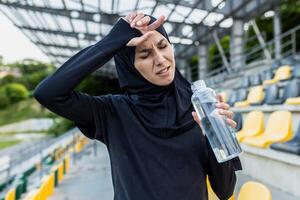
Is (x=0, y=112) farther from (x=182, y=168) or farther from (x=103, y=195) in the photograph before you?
(x=182, y=168)

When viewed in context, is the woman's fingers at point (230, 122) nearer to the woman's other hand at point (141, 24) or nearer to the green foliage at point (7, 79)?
the woman's other hand at point (141, 24)

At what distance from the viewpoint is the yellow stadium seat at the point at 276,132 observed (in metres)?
3.19

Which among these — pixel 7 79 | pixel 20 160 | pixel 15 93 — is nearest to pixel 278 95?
pixel 20 160

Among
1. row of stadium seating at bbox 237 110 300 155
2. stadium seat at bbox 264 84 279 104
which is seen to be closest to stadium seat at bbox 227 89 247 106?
stadium seat at bbox 264 84 279 104

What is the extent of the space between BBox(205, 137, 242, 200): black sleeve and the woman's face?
0.20 m

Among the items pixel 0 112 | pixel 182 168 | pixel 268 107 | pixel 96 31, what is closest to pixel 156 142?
pixel 182 168

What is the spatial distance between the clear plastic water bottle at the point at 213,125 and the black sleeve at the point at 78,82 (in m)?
0.22

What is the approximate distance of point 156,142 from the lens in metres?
0.95

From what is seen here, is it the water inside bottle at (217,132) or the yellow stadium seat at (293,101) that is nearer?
the water inside bottle at (217,132)

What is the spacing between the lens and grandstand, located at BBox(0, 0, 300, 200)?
10.1 ft

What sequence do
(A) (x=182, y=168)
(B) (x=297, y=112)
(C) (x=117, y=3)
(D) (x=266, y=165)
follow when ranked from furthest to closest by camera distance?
(C) (x=117, y=3) < (B) (x=297, y=112) < (D) (x=266, y=165) < (A) (x=182, y=168)

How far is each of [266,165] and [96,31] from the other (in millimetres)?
12010

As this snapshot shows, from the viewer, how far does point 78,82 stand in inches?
38.3

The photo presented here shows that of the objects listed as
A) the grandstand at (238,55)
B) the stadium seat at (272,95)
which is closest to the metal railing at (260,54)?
the grandstand at (238,55)
